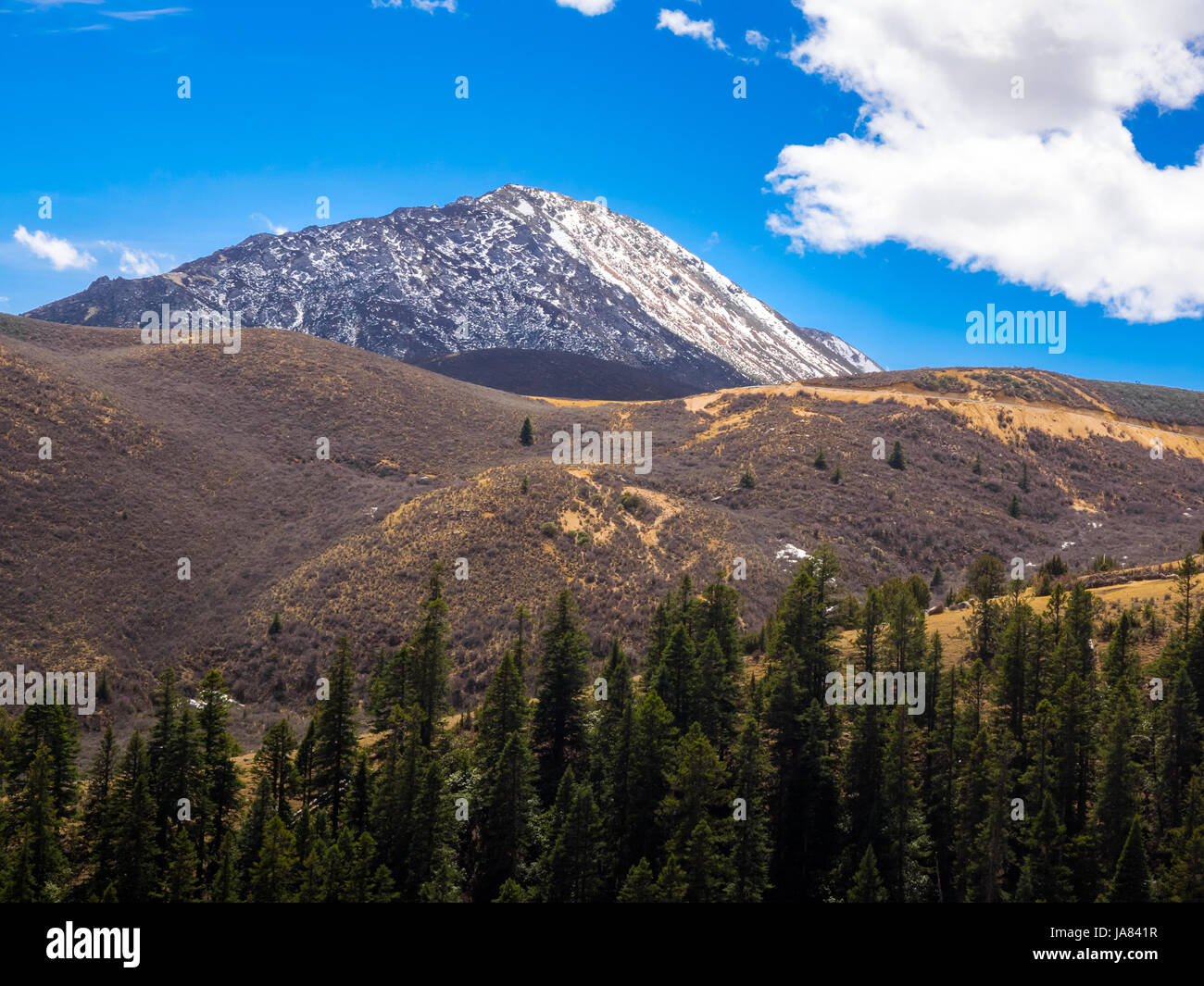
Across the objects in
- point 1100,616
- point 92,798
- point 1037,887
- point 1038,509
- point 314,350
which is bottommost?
point 1037,887

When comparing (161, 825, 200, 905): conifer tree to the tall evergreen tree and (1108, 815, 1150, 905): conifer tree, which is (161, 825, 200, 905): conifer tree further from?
(1108, 815, 1150, 905): conifer tree

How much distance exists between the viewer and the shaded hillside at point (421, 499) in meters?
57.2

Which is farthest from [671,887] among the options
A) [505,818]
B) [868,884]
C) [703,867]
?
[505,818]

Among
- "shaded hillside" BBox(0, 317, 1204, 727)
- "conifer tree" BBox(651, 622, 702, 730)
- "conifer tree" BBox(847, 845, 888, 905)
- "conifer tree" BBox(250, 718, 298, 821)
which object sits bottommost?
"conifer tree" BBox(847, 845, 888, 905)

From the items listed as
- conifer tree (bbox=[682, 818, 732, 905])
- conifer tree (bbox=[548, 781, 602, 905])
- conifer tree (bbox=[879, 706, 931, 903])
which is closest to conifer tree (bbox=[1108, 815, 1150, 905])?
conifer tree (bbox=[879, 706, 931, 903])

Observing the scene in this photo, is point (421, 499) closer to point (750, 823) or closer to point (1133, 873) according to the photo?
point (750, 823)

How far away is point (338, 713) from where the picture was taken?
34938mm

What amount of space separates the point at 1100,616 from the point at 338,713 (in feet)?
126

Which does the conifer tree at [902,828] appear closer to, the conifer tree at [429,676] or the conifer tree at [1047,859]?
the conifer tree at [1047,859]

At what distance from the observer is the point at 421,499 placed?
75.0m

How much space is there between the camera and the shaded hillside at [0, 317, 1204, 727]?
2254 inches
